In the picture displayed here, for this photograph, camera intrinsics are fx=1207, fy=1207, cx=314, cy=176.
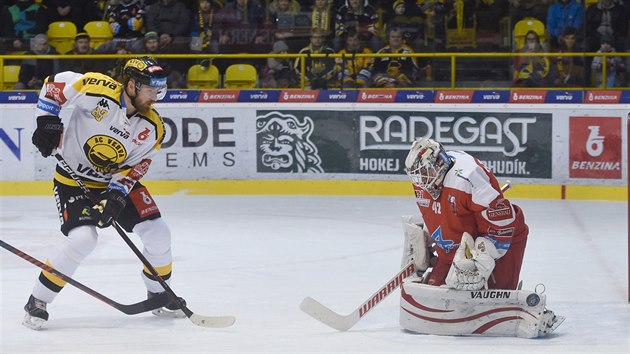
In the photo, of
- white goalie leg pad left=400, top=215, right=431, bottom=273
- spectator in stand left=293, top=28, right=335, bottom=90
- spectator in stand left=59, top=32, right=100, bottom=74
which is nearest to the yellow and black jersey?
white goalie leg pad left=400, top=215, right=431, bottom=273

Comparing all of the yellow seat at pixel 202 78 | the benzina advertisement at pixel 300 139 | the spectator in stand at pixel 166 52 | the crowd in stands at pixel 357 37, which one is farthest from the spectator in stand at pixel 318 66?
the spectator in stand at pixel 166 52

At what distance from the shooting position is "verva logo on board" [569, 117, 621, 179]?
9398 millimetres

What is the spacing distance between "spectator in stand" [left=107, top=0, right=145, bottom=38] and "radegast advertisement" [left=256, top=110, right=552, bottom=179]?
1.72 meters

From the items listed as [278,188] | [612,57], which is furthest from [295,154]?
[612,57]

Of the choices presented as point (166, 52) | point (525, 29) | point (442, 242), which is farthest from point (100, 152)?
point (525, 29)

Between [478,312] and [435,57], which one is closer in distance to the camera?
[478,312]

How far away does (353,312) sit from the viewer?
17.3 ft

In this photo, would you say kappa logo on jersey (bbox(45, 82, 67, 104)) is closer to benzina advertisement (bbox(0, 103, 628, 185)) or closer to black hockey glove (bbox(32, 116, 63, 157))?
black hockey glove (bbox(32, 116, 63, 157))

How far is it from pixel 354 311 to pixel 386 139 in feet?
15.7

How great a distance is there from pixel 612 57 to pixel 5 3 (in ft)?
18.4

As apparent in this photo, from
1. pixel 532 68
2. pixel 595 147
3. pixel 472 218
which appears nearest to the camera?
pixel 472 218

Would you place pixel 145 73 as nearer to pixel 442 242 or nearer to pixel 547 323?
pixel 442 242

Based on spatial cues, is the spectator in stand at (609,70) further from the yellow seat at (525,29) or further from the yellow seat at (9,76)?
the yellow seat at (9,76)

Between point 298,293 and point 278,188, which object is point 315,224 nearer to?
point 278,188
